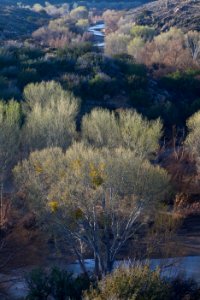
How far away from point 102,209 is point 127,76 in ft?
83.9

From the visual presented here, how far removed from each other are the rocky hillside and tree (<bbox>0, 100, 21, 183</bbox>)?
37.4m

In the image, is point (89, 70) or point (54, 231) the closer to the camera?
point (54, 231)

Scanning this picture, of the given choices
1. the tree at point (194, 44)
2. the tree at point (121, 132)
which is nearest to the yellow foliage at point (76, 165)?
the tree at point (121, 132)

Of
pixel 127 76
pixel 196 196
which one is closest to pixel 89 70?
pixel 127 76

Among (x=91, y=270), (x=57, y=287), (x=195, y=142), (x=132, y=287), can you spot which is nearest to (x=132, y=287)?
(x=132, y=287)

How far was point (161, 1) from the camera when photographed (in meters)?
76.6

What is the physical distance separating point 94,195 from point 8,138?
283 inches

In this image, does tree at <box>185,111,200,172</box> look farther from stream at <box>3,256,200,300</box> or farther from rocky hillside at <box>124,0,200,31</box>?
rocky hillside at <box>124,0,200,31</box>

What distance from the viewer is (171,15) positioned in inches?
2584

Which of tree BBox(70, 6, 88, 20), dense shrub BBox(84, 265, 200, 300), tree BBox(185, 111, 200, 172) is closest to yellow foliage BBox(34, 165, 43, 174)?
dense shrub BBox(84, 265, 200, 300)

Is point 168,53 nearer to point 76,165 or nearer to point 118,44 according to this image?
point 118,44

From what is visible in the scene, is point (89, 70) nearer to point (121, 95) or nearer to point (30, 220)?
point (121, 95)

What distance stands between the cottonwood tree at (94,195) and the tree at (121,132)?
5.69m

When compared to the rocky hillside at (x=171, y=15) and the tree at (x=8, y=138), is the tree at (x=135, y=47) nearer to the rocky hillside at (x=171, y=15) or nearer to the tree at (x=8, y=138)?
the rocky hillside at (x=171, y=15)
